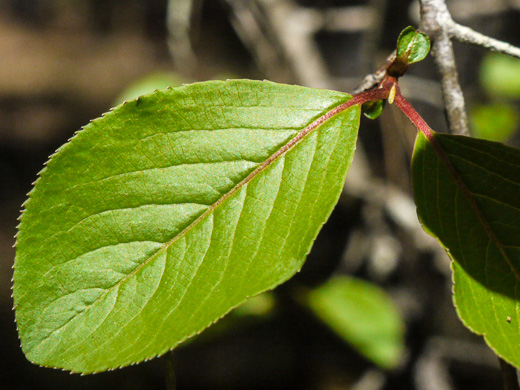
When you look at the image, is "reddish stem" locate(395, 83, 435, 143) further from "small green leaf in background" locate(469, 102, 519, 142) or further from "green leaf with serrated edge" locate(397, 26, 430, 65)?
"small green leaf in background" locate(469, 102, 519, 142)

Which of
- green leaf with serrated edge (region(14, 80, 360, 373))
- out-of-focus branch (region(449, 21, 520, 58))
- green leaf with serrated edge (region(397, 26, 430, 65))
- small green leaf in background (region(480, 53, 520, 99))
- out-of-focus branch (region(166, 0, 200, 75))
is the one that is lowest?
green leaf with serrated edge (region(14, 80, 360, 373))

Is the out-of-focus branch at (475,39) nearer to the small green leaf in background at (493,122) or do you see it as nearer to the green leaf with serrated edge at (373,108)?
the green leaf with serrated edge at (373,108)

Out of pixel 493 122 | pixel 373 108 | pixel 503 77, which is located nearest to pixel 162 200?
pixel 373 108

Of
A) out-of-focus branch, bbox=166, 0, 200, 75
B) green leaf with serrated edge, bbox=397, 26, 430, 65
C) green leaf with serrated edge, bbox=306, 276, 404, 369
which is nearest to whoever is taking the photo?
A: green leaf with serrated edge, bbox=397, 26, 430, 65

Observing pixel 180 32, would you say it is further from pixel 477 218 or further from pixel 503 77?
pixel 477 218

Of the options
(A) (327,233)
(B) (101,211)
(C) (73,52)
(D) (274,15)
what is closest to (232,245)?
(B) (101,211)

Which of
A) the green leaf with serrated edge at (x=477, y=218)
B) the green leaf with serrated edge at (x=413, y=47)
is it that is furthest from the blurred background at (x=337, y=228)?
the green leaf with serrated edge at (x=413, y=47)

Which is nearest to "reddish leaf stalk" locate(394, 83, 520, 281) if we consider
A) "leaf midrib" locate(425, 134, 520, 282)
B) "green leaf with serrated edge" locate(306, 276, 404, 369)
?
"leaf midrib" locate(425, 134, 520, 282)
